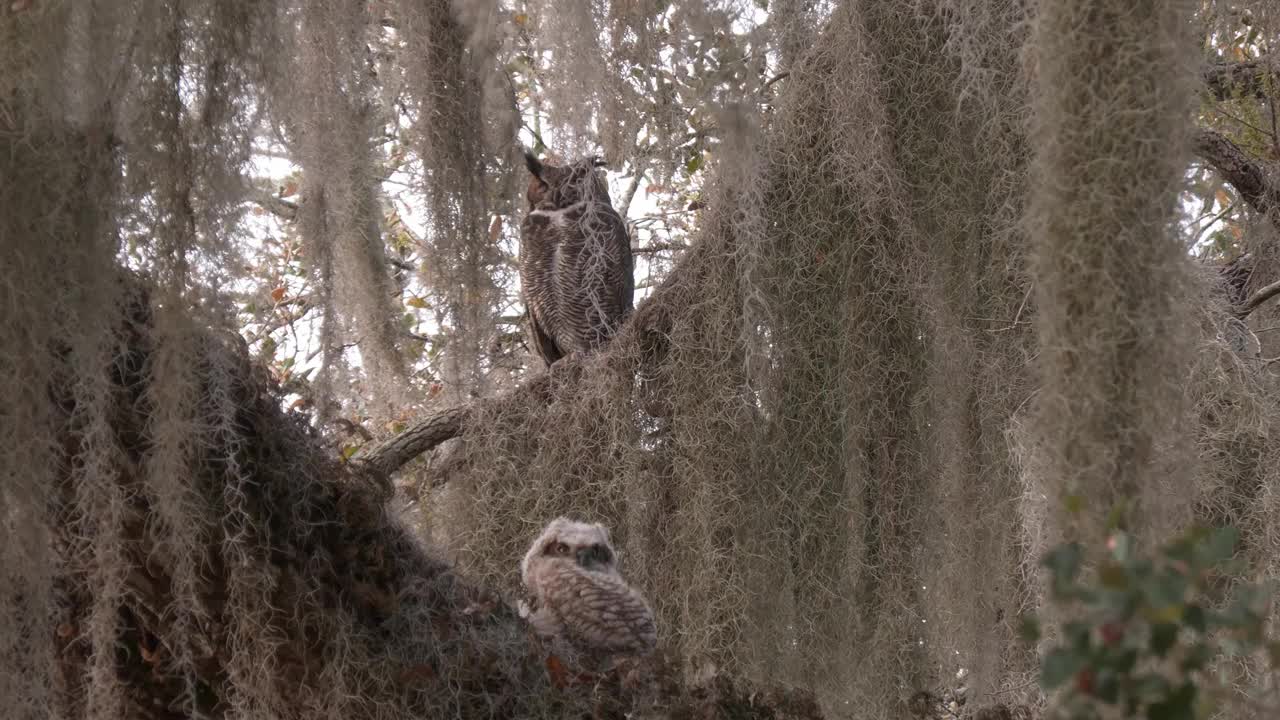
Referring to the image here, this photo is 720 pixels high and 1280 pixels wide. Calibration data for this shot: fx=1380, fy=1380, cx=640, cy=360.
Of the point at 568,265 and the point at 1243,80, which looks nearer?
the point at 1243,80

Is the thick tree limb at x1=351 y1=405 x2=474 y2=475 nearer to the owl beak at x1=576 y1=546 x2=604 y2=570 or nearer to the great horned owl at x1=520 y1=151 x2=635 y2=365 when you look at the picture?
the great horned owl at x1=520 y1=151 x2=635 y2=365

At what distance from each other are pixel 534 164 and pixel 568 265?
Answer: 38cm

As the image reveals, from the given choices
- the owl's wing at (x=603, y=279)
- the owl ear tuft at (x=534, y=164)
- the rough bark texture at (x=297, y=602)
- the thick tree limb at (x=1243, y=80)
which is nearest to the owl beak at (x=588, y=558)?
the rough bark texture at (x=297, y=602)

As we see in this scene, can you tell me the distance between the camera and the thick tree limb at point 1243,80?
11.7ft

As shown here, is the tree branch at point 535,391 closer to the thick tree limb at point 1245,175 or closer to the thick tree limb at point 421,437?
the thick tree limb at point 421,437

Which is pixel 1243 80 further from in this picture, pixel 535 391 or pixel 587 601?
pixel 587 601

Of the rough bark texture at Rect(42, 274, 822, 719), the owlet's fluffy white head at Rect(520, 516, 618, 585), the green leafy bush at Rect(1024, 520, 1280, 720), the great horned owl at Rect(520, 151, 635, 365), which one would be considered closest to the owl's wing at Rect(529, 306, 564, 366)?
the great horned owl at Rect(520, 151, 635, 365)

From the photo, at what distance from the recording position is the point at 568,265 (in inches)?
159

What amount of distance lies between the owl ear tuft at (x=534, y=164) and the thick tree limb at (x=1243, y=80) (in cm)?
177

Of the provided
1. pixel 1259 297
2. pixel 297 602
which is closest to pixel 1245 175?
pixel 1259 297

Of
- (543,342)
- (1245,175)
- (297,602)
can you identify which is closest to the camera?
(297,602)

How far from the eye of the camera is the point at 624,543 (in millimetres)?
3105

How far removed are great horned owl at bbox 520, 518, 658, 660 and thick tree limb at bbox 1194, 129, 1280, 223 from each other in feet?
6.27

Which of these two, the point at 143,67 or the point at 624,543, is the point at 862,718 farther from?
the point at 143,67
